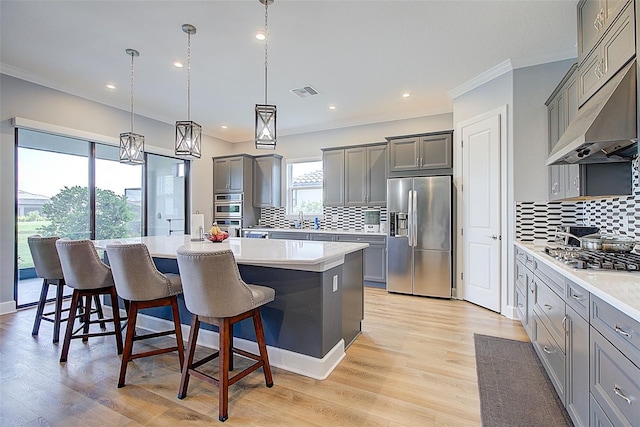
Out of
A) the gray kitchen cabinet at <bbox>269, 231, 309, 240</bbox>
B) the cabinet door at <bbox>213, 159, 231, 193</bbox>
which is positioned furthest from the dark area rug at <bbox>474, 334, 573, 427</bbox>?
the cabinet door at <bbox>213, 159, 231, 193</bbox>

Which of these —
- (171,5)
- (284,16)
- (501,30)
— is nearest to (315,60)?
(284,16)

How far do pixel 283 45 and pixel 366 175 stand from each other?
2670 millimetres

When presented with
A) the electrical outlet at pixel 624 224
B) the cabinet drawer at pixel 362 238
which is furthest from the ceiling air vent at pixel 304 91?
the electrical outlet at pixel 624 224

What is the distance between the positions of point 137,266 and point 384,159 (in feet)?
13.3

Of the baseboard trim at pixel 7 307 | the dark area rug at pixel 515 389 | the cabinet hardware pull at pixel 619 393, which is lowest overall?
the dark area rug at pixel 515 389

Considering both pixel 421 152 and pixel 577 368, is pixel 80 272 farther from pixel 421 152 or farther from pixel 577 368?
pixel 421 152

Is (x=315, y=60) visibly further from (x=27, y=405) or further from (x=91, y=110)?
(x=27, y=405)

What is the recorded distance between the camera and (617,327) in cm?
122

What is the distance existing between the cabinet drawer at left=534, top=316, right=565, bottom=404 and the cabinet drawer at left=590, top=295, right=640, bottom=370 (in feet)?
2.03

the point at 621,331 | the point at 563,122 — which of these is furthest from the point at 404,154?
the point at 621,331

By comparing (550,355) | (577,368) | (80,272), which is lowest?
(550,355)

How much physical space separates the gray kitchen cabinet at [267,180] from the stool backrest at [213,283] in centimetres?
443

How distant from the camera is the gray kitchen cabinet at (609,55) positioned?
5.43ft

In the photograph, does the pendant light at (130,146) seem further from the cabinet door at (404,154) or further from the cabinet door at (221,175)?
the cabinet door at (404,154)
